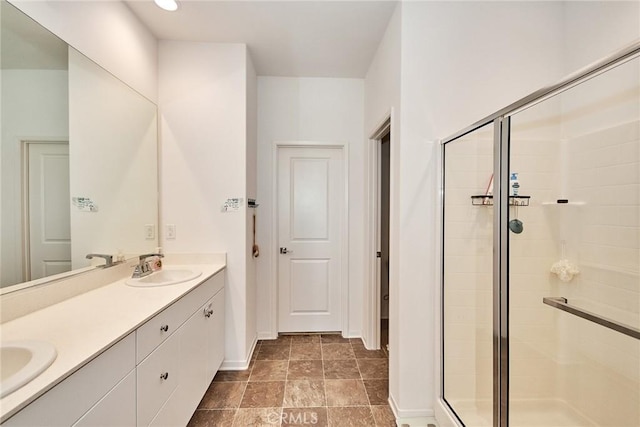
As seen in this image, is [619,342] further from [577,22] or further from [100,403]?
[100,403]

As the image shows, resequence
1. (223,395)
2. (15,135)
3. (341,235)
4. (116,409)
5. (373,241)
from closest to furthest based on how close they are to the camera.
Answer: (116,409) < (15,135) < (223,395) < (373,241) < (341,235)

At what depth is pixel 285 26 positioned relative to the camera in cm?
204

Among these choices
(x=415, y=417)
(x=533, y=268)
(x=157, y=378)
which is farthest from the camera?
(x=415, y=417)

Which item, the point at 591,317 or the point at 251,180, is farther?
the point at 251,180

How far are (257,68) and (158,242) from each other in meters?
1.85

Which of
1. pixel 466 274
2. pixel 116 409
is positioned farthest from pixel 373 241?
pixel 116 409

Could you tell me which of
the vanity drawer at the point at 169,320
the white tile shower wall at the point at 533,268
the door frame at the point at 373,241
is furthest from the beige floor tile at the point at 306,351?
the white tile shower wall at the point at 533,268

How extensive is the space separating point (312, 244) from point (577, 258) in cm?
207

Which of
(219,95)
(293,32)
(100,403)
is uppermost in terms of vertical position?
(293,32)

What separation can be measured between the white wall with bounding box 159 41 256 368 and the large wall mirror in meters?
0.25

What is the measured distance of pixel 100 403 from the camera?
0.91 m

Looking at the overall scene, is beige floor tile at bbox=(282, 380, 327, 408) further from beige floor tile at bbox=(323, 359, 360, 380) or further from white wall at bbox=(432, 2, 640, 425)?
white wall at bbox=(432, 2, 640, 425)

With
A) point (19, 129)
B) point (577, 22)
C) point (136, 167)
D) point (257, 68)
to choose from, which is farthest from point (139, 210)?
point (577, 22)

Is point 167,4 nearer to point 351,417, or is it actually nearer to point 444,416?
point 351,417
